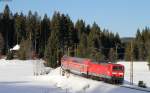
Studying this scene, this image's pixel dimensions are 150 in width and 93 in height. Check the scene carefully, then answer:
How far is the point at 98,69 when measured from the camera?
6294 cm

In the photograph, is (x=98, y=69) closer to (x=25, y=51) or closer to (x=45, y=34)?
(x=25, y=51)

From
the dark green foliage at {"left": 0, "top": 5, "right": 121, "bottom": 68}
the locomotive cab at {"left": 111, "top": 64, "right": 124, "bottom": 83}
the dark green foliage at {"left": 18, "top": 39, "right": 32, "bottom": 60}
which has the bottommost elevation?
the locomotive cab at {"left": 111, "top": 64, "right": 124, "bottom": 83}

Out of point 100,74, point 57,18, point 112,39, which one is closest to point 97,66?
point 100,74

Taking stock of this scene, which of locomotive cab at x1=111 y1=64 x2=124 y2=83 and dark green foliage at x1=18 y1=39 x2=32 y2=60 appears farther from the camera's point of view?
dark green foliage at x1=18 y1=39 x2=32 y2=60

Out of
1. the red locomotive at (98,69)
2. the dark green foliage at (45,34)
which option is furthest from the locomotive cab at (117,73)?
the dark green foliage at (45,34)

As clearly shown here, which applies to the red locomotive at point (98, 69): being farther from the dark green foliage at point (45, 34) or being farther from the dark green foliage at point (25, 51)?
the dark green foliage at point (45, 34)

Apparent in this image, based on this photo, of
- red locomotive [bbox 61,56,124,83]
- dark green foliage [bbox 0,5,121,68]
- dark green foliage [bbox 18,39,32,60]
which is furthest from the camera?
dark green foliage [bbox 0,5,121,68]

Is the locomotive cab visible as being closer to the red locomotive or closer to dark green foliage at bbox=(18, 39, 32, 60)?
the red locomotive

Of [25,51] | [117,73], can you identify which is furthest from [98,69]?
[25,51]

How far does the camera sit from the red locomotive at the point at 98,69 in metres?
58.7

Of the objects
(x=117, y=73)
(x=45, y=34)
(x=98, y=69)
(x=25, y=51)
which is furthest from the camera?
(x=45, y=34)

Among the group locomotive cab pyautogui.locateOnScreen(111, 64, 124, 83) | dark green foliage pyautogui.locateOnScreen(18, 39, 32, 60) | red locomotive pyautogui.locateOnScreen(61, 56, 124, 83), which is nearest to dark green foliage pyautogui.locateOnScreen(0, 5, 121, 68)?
dark green foliage pyautogui.locateOnScreen(18, 39, 32, 60)

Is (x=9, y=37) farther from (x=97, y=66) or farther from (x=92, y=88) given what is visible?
(x=92, y=88)

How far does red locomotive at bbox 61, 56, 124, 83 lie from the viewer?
58.7 m
